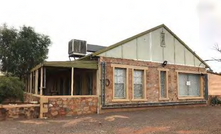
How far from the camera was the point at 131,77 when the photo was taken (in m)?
14.0

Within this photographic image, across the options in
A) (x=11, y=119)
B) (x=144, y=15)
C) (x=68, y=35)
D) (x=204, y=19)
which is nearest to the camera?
(x=11, y=119)

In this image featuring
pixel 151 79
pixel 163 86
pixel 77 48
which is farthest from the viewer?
pixel 163 86

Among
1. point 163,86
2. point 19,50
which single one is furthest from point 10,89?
point 19,50

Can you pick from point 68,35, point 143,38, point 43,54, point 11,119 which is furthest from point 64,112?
point 68,35

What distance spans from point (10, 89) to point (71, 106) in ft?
9.73

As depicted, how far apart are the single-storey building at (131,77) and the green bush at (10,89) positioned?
96 centimetres

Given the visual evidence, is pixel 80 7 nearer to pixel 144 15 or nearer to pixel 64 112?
pixel 144 15

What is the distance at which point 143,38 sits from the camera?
48.5 ft

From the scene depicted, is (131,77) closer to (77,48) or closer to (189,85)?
(77,48)

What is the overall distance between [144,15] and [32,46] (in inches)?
439

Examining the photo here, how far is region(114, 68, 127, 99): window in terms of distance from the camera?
1348 cm

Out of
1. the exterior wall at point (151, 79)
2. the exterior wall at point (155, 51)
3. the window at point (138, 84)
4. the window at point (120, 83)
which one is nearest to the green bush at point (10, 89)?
the exterior wall at point (151, 79)

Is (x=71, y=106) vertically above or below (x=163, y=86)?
below

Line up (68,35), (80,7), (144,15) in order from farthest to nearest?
(68,35) → (144,15) → (80,7)
